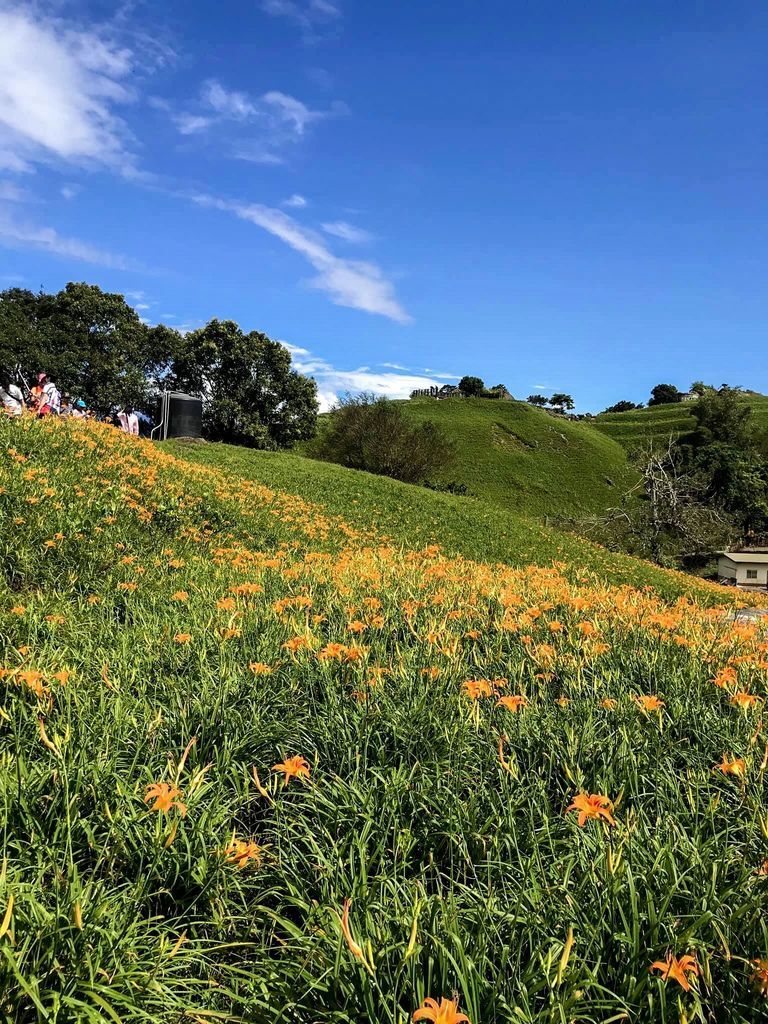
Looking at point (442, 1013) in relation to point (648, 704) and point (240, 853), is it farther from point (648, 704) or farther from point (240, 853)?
point (648, 704)

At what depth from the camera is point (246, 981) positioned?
140 centimetres

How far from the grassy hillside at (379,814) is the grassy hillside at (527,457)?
→ 36.9m

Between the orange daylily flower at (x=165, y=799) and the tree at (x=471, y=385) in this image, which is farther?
the tree at (x=471, y=385)

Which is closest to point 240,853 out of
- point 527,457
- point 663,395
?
point 527,457

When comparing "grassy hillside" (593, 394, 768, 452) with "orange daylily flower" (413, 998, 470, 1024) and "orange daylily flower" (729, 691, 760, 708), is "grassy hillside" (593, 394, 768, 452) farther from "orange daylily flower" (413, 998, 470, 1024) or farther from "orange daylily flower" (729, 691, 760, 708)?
"orange daylily flower" (413, 998, 470, 1024)

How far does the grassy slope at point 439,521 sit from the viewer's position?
1431 cm

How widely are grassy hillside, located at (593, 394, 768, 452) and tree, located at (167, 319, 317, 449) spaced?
3266 cm

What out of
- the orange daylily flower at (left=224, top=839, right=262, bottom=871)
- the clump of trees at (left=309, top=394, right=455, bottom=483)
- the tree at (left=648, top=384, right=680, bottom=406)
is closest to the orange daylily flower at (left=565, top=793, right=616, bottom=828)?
the orange daylily flower at (left=224, top=839, right=262, bottom=871)

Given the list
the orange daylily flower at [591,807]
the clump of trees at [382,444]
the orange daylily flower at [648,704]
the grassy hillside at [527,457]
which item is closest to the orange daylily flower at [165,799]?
the orange daylily flower at [591,807]

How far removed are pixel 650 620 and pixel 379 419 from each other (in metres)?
31.1

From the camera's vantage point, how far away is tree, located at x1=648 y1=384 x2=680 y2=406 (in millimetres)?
86625

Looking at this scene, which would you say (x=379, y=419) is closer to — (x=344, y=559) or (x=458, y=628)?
(x=344, y=559)

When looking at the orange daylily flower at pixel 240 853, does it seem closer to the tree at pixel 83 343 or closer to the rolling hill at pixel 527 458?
the rolling hill at pixel 527 458

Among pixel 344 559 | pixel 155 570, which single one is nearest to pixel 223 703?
pixel 155 570
